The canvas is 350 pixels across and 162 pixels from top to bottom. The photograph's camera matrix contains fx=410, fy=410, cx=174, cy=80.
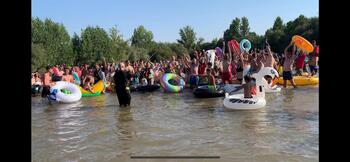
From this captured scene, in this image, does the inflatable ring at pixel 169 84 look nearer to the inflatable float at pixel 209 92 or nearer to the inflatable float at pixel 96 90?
the inflatable float at pixel 96 90

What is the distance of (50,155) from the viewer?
6.23 m

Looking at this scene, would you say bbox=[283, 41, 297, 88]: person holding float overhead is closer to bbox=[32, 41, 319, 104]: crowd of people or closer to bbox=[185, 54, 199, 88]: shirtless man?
bbox=[32, 41, 319, 104]: crowd of people

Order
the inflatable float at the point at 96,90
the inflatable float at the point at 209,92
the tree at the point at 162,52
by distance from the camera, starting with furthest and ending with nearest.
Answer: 1. the tree at the point at 162,52
2. the inflatable float at the point at 96,90
3. the inflatable float at the point at 209,92

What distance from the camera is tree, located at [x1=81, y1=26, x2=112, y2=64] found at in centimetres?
5197

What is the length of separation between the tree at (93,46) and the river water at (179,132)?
40479 millimetres

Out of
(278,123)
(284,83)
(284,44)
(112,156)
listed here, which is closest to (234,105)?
(278,123)

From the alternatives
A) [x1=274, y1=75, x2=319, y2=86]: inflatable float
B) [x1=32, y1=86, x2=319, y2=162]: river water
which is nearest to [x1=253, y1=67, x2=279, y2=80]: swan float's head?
[x1=32, y1=86, x2=319, y2=162]: river water

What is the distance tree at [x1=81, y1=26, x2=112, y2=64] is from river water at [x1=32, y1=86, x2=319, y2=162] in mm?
40479

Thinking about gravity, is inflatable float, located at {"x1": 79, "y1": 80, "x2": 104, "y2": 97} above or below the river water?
above

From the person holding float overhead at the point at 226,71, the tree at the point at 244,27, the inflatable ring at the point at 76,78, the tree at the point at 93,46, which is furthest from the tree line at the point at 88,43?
the person holding float overhead at the point at 226,71

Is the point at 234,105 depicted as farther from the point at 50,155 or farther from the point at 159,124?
the point at 50,155

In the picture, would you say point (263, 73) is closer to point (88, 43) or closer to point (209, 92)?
point (209, 92)

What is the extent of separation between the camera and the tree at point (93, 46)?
171 ft

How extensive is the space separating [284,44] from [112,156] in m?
51.5
